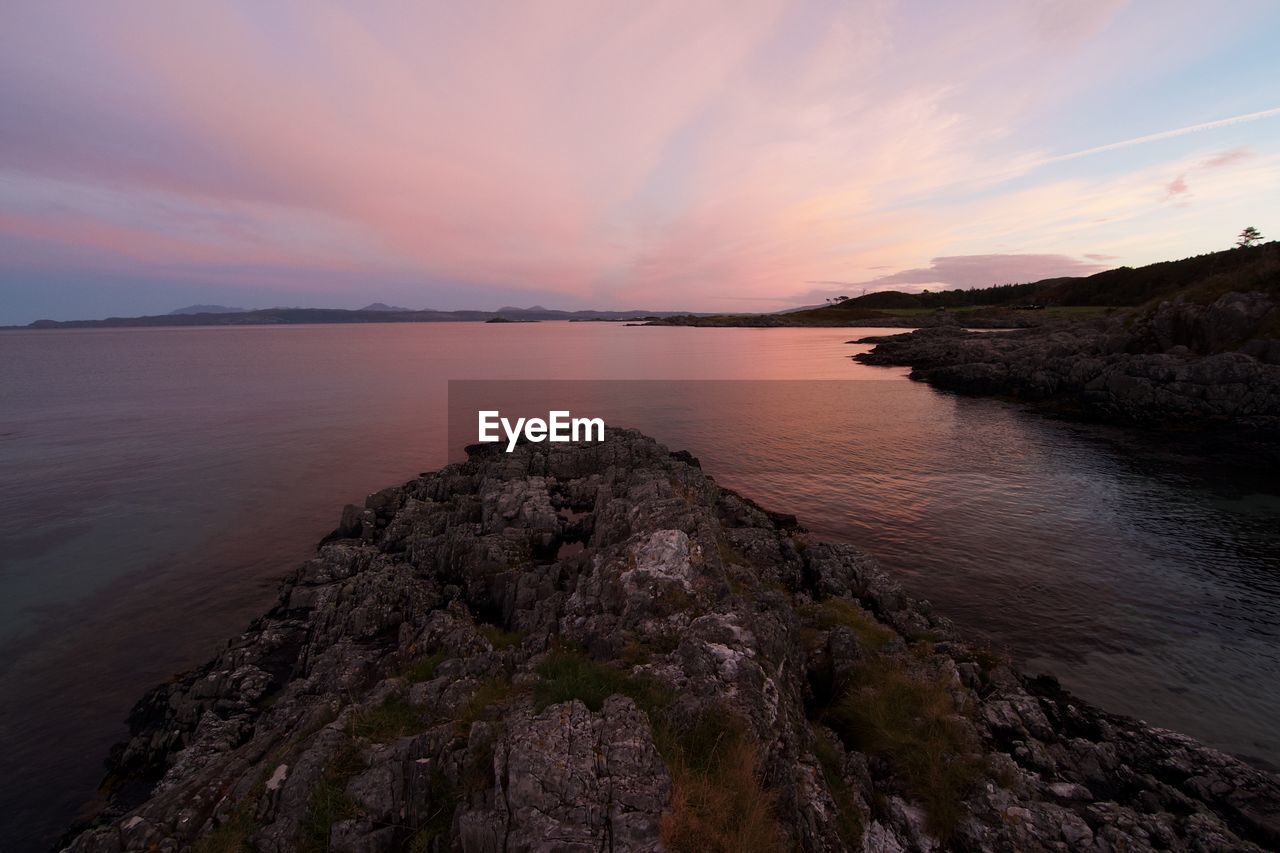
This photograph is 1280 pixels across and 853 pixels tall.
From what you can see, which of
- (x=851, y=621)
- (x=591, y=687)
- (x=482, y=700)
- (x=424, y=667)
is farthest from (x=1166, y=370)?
(x=424, y=667)

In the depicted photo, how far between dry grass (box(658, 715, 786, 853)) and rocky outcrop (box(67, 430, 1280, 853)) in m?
0.04

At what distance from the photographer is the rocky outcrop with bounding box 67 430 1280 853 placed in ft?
29.8

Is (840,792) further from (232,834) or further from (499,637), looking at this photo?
A: (232,834)

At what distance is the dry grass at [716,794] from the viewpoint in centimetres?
818

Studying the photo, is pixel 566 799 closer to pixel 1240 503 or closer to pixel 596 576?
pixel 596 576

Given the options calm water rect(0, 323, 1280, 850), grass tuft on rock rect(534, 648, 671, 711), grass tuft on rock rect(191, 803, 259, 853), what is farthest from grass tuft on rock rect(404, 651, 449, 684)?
calm water rect(0, 323, 1280, 850)

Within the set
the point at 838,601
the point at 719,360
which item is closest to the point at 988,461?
the point at 838,601

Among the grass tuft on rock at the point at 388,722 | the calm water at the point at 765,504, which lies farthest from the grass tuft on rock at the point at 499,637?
the calm water at the point at 765,504

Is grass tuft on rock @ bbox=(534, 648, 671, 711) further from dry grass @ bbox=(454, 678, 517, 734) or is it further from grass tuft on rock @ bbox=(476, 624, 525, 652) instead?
grass tuft on rock @ bbox=(476, 624, 525, 652)

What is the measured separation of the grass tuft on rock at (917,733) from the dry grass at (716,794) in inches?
176

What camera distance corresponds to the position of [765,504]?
1419 inches

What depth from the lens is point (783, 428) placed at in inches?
2322

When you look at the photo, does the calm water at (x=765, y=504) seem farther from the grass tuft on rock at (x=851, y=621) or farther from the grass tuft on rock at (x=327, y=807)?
the grass tuft on rock at (x=327, y=807)

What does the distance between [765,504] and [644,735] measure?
2780cm
